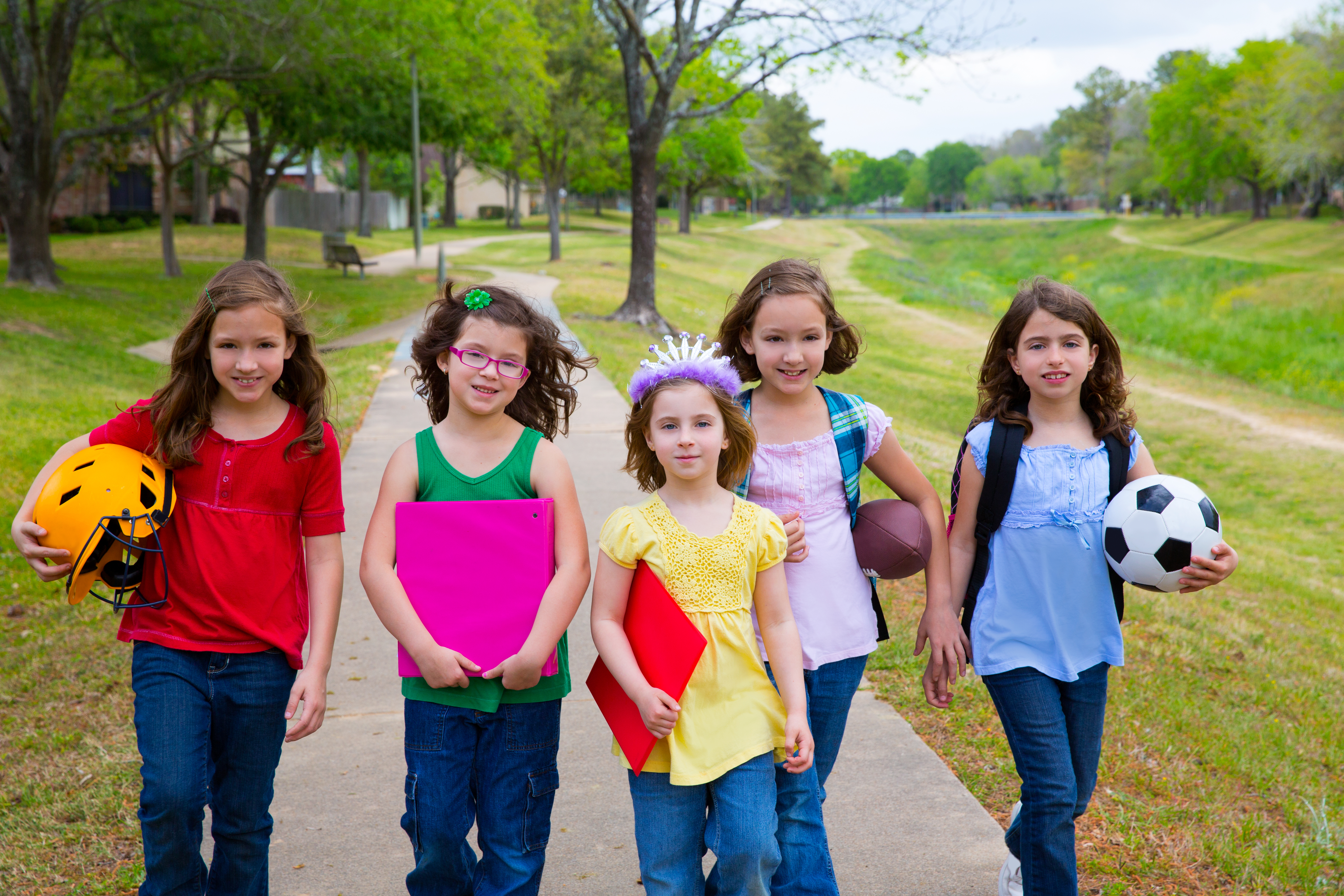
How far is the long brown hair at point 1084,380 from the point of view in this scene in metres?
2.93

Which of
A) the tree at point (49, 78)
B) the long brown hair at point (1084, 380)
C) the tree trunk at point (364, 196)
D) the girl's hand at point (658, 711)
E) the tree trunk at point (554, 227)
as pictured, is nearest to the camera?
the girl's hand at point (658, 711)

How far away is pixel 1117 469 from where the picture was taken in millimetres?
2939

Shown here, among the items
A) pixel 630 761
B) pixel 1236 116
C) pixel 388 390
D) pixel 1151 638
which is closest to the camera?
pixel 630 761

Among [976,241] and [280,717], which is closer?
[280,717]

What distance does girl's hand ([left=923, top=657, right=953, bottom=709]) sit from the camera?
2889 mm

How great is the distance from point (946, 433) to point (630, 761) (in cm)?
1206

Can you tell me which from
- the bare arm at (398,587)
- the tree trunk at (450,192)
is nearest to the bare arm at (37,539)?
the bare arm at (398,587)

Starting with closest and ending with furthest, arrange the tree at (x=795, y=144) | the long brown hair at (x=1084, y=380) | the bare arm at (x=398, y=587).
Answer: the bare arm at (x=398, y=587)
the long brown hair at (x=1084, y=380)
the tree at (x=795, y=144)

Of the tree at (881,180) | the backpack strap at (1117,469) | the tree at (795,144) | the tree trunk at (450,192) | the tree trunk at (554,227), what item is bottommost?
→ the backpack strap at (1117,469)

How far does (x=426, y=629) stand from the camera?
8.14 feet

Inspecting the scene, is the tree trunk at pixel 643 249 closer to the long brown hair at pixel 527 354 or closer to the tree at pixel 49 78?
the tree at pixel 49 78

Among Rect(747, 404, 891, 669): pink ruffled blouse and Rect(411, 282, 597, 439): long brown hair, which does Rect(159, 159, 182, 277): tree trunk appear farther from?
Rect(747, 404, 891, 669): pink ruffled blouse

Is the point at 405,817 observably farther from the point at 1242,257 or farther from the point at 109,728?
the point at 1242,257

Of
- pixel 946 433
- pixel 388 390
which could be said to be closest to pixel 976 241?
pixel 946 433
